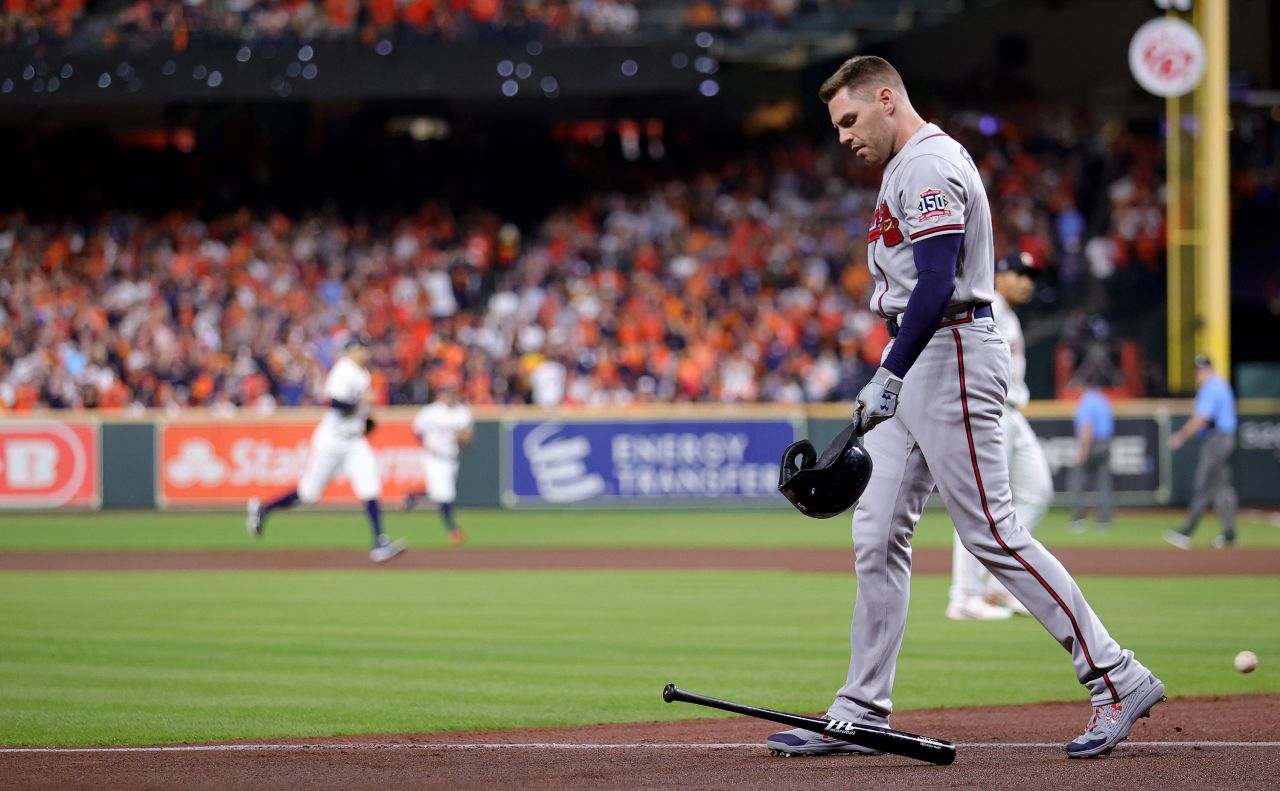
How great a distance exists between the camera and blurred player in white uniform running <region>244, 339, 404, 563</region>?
15766mm

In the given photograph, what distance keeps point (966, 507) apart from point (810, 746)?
0.97 m

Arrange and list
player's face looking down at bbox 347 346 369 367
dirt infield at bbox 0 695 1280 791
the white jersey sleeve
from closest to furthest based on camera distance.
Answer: dirt infield at bbox 0 695 1280 791 → the white jersey sleeve → player's face looking down at bbox 347 346 369 367

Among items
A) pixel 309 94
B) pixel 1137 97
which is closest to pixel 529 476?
pixel 309 94

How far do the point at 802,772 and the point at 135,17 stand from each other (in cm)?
2676

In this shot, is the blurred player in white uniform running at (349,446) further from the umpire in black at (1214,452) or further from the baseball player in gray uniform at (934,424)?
the baseball player in gray uniform at (934,424)

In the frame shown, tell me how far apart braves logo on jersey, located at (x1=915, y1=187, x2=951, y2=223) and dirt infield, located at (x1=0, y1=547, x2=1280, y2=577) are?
9537 mm

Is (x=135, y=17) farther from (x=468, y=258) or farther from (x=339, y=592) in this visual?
(x=339, y=592)

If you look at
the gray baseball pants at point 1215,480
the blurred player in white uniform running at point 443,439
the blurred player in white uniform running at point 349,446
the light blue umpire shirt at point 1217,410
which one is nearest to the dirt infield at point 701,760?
the blurred player in white uniform running at point 349,446

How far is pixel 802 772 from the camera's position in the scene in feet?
17.0

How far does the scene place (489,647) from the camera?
930 centimetres

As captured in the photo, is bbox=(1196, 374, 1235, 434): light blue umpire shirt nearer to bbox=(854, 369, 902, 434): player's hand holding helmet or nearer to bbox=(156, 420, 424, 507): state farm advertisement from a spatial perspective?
bbox=(156, 420, 424, 507): state farm advertisement

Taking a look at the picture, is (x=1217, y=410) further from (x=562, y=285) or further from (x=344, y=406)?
(x=562, y=285)

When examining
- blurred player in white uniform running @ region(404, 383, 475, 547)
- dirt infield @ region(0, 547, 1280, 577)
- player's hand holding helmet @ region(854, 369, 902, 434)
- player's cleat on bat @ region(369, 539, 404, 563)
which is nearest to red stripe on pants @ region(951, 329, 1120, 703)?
player's hand holding helmet @ region(854, 369, 902, 434)

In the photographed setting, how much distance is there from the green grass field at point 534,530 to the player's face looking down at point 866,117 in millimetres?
12233
